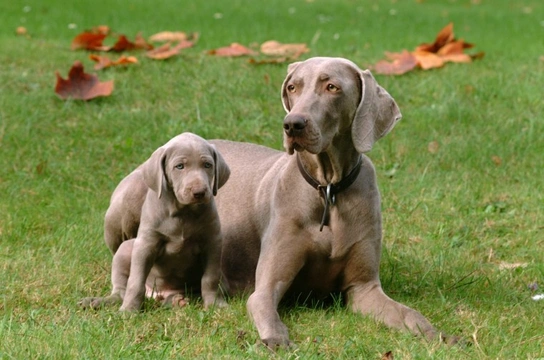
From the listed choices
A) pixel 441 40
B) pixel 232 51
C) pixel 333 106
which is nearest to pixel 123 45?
pixel 232 51

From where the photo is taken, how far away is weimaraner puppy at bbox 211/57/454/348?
498 cm

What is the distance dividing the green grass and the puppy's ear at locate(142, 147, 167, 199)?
67 cm

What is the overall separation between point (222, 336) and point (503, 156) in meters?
4.31

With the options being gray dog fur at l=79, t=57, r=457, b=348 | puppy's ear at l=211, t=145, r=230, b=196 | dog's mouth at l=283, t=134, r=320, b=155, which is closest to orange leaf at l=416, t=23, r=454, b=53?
gray dog fur at l=79, t=57, r=457, b=348

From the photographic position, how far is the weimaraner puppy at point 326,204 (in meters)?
4.98

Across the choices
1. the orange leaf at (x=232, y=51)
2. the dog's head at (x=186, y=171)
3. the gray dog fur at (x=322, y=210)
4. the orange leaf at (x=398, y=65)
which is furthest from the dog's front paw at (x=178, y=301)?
the orange leaf at (x=232, y=51)

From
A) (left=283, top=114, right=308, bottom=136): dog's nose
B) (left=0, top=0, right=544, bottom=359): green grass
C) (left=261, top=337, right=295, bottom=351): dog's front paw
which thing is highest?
(left=283, top=114, right=308, bottom=136): dog's nose

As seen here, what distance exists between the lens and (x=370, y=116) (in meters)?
5.12

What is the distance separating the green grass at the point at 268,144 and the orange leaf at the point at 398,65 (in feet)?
0.39

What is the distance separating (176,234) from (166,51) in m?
5.21

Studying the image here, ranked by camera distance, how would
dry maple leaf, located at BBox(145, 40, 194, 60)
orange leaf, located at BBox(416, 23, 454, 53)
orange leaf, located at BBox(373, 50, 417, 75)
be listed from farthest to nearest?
orange leaf, located at BBox(416, 23, 454, 53) < dry maple leaf, located at BBox(145, 40, 194, 60) < orange leaf, located at BBox(373, 50, 417, 75)

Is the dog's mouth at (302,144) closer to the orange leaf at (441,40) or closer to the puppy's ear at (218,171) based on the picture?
the puppy's ear at (218,171)

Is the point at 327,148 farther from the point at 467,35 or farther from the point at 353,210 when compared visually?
the point at 467,35

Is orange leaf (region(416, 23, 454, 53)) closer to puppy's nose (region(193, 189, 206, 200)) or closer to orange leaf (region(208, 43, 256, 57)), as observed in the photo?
orange leaf (region(208, 43, 256, 57))
